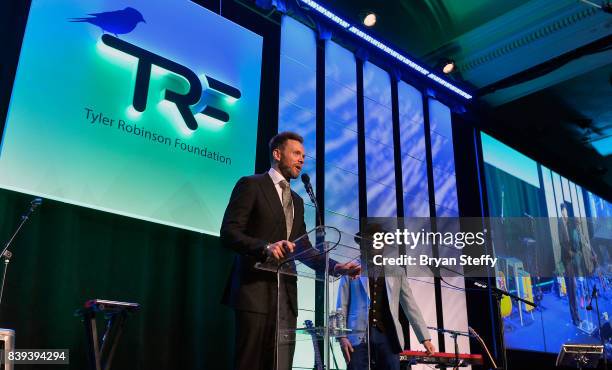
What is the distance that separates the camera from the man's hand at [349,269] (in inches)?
77.4

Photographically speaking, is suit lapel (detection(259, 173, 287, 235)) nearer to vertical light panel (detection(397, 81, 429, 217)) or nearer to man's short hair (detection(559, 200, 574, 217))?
vertical light panel (detection(397, 81, 429, 217))

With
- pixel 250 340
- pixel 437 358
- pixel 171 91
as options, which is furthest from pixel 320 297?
pixel 171 91

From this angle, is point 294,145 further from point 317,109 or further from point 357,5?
point 357,5

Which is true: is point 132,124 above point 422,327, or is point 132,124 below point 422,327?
above

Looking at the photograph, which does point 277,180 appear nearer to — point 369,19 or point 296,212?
point 296,212

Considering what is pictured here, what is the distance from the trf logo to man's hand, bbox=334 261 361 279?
2.16m

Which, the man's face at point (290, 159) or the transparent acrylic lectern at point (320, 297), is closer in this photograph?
the transparent acrylic lectern at point (320, 297)

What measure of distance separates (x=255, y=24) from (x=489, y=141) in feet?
12.3

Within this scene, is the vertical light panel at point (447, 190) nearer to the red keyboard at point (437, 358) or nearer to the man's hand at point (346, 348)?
the red keyboard at point (437, 358)

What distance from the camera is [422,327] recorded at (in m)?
3.62

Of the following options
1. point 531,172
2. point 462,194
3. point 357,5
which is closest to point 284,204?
point 357,5

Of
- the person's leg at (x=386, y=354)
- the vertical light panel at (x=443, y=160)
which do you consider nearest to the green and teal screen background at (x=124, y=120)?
the person's leg at (x=386, y=354)
